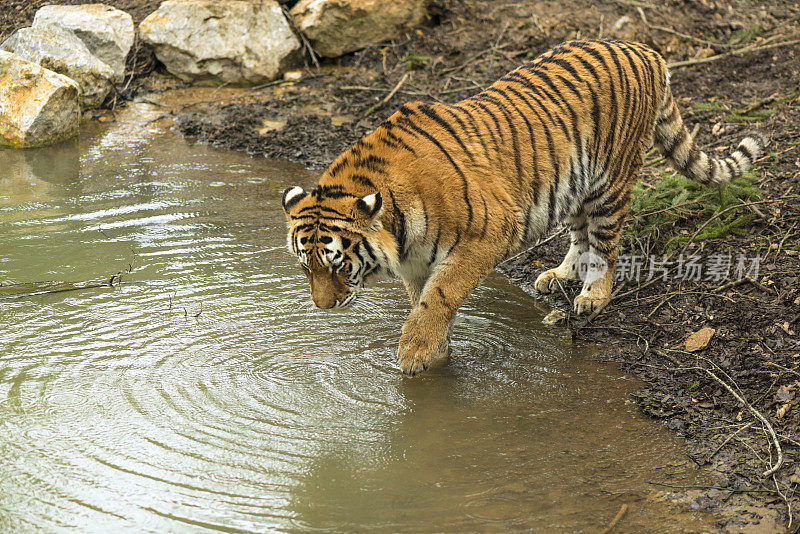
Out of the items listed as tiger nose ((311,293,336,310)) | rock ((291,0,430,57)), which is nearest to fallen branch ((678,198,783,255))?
tiger nose ((311,293,336,310))

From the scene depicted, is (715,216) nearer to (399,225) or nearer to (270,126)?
(399,225)

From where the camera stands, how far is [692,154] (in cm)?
550

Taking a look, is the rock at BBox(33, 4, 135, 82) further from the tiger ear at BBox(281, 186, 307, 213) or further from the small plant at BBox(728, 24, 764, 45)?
the small plant at BBox(728, 24, 764, 45)

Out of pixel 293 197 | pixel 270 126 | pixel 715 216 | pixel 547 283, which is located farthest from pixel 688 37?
pixel 293 197

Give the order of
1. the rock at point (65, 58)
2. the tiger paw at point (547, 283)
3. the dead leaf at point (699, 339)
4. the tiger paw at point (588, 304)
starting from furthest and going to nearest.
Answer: the rock at point (65, 58), the tiger paw at point (547, 283), the tiger paw at point (588, 304), the dead leaf at point (699, 339)

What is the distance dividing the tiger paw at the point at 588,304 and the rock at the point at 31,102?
6360mm

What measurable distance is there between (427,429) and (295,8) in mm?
7930

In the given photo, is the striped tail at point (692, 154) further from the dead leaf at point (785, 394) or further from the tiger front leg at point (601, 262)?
the dead leaf at point (785, 394)

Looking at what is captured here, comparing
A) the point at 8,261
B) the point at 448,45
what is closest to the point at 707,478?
the point at 8,261

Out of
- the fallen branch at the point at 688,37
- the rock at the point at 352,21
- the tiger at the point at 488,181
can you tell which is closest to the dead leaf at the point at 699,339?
the tiger at the point at 488,181

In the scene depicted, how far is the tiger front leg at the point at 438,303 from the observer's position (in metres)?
4.30

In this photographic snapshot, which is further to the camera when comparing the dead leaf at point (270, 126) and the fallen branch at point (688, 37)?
the fallen branch at point (688, 37)

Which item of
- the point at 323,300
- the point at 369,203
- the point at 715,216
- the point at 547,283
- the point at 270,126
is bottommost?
the point at 270,126

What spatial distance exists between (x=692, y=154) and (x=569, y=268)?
1.15 meters
